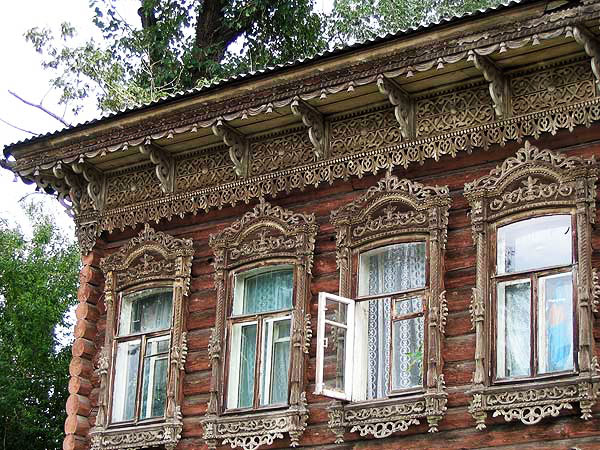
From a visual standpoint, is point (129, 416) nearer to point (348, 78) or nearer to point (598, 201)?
point (348, 78)

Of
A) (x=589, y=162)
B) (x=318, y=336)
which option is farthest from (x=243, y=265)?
(x=589, y=162)

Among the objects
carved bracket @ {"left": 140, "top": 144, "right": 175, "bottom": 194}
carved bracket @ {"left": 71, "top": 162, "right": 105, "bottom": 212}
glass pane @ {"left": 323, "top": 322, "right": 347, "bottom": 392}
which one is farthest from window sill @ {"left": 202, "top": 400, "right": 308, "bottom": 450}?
carved bracket @ {"left": 71, "top": 162, "right": 105, "bottom": 212}

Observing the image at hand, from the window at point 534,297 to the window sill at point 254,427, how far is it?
7.01 feet

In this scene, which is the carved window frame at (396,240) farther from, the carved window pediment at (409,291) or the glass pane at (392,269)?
the glass pane at (392,269)

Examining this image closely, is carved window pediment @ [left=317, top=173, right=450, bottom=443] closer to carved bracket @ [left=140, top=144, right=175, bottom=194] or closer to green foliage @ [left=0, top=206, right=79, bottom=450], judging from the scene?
carved bracket @ [left=140, top=144, right=175, bottom=194]

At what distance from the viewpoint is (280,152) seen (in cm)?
1372

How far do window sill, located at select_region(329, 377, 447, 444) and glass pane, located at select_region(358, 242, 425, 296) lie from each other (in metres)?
1.18

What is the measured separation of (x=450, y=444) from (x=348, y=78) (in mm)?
3712

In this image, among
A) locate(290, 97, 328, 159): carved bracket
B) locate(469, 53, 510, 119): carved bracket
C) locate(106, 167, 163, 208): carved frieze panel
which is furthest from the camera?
locate(106, 167, 163, 208): carved frieze panel

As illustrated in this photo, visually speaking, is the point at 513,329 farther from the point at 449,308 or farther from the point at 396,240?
the point at 396,240

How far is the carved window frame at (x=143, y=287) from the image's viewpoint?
13.5 meters

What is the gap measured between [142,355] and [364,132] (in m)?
3.56

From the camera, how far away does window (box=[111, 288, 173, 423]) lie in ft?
45.9

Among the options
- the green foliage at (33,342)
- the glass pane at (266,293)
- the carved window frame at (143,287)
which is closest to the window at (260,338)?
the glass pane at (266,293)
